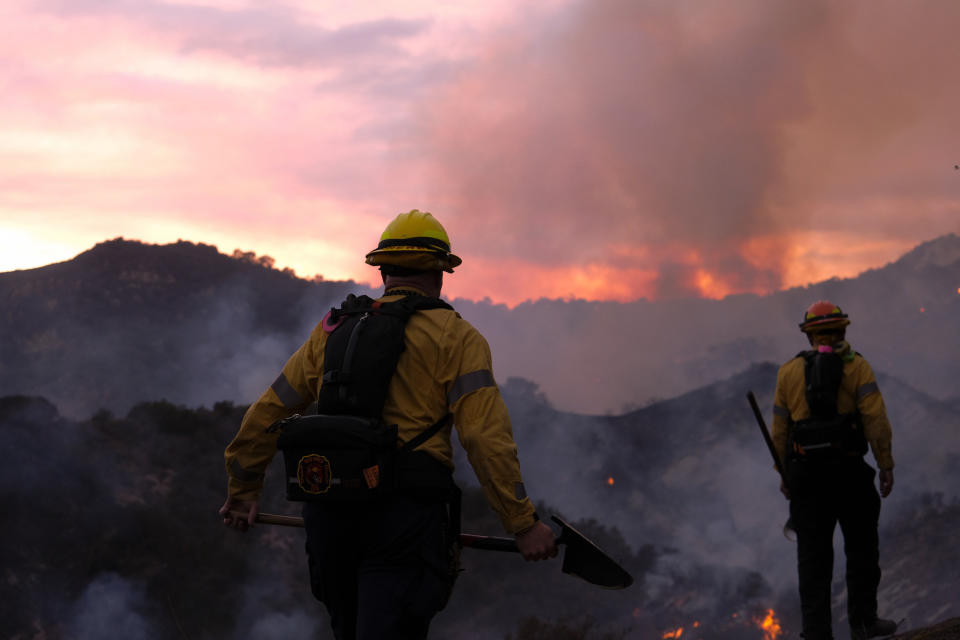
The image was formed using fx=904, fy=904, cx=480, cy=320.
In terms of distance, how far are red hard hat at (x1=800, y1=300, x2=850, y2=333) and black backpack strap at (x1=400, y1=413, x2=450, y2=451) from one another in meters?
3.94

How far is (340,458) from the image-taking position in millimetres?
2887

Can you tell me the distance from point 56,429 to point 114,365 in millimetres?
36178

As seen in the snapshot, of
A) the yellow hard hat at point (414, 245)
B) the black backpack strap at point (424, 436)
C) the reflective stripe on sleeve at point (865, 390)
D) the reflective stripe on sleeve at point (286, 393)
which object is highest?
the reflective stripe on sleeve at point (865, 390)

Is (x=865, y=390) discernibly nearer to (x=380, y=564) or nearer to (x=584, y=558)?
(x=584, y=558)

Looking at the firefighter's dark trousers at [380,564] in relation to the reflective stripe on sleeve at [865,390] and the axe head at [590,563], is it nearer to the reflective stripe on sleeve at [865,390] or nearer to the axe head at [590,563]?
the axe head at [590,563]

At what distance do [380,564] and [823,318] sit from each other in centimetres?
438

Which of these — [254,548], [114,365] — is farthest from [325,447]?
[114,365]

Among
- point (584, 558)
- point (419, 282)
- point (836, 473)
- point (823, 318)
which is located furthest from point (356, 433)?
point (823, 318)

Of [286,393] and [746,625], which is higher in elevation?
[286,393]

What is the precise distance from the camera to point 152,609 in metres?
18.1

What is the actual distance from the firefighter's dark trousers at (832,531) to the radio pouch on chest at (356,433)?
3.97 metres

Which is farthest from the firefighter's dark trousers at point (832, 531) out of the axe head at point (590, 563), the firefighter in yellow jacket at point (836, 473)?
the axe head at point (590, 563)

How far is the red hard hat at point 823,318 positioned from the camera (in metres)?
Answer: 6.24

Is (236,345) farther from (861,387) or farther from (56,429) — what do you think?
(861,387)
